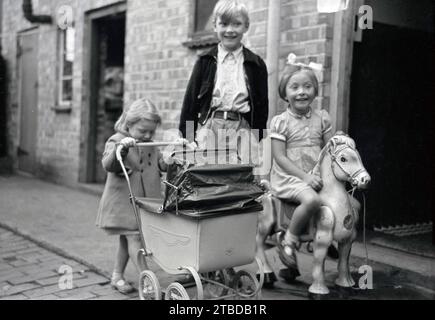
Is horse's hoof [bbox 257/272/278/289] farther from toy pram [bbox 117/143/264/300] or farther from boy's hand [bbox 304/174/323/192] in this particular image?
boy's hand [bbox 304/174/323/192]

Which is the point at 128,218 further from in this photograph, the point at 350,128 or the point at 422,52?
the point at 422,52

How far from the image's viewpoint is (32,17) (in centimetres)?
962

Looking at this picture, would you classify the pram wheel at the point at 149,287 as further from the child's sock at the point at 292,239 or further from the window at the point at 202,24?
the window at the point at 202,24

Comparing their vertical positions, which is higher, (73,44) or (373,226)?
(73,44)

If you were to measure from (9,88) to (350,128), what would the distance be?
8.49 metres

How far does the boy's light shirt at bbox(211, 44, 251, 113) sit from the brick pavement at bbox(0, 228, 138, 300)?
1.58 m

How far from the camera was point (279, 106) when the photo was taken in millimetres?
5230

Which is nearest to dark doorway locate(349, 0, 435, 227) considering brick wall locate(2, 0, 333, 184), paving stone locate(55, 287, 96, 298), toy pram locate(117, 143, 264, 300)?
brick wall locate(2, 0, 333, 184)

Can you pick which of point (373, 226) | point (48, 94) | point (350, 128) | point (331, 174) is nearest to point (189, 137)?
point (331, 174)

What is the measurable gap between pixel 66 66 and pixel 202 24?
3862mm

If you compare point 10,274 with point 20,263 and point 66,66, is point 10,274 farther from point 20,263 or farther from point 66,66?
point 66,66

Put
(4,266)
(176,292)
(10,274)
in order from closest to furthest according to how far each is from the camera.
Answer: (176,292) < (10,274) < (4,266)

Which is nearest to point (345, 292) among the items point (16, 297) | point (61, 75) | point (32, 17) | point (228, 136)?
point (228, 136)

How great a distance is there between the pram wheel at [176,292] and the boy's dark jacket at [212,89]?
135 cm
